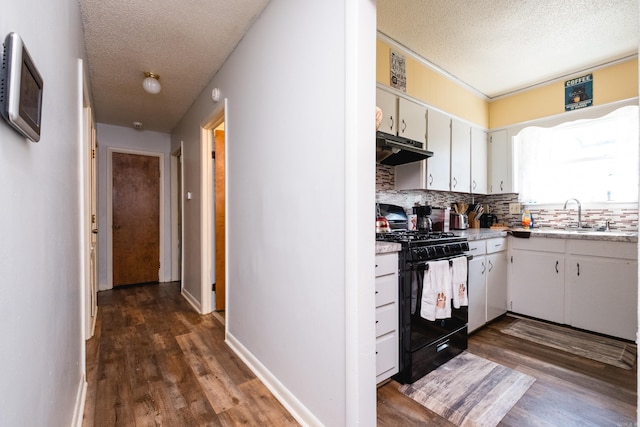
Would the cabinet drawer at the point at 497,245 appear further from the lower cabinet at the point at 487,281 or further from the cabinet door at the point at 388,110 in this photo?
the cabinet door at the point at 388,110

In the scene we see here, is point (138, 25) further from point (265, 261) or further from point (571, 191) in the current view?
point (571, 191)

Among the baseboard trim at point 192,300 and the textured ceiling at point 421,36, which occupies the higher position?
the textured ceiling at point 421,36

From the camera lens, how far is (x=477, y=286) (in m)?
2.58

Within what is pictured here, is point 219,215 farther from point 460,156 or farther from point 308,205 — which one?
point 460,156

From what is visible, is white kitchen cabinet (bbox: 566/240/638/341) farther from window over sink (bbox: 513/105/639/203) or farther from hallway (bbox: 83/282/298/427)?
hallway (bbox: 83/282/298/427)

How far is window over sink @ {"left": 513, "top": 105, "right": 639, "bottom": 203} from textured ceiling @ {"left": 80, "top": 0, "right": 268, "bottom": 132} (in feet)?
10.8

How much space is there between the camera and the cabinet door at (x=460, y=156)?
3.10m

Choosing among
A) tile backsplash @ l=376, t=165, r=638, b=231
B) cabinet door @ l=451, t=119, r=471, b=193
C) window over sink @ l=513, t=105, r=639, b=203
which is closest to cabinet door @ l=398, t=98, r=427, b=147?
tile backsplash @ l=376, t=165, r=638, b=231

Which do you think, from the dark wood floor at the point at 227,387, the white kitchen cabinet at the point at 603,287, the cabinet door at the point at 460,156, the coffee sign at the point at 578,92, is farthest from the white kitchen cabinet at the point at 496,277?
the coffee sign at the point at 578,92

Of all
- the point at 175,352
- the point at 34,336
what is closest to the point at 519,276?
the point at 175,352

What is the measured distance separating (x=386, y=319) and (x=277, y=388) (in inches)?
30.3

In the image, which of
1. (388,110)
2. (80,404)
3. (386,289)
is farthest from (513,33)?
(80,404)

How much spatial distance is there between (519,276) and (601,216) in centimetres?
100

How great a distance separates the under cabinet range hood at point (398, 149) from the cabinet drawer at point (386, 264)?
92 cm
